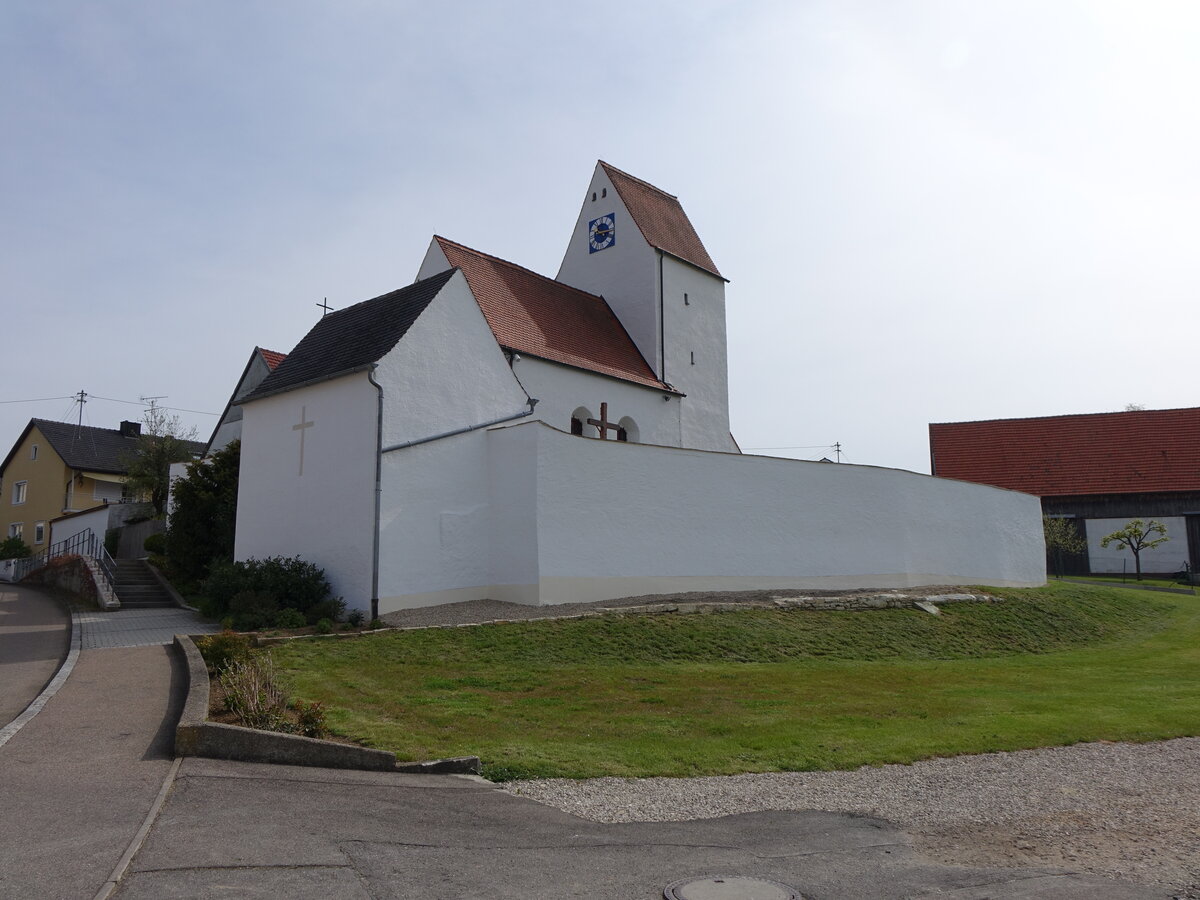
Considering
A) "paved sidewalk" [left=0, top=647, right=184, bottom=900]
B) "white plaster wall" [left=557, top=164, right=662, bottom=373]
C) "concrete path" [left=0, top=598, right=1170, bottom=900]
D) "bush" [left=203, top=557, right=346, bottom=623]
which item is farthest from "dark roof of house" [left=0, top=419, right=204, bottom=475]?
"concrete path" [left=0, top=598, right=1170, bottom=900]

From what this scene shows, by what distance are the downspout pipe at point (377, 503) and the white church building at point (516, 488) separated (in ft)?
0.12

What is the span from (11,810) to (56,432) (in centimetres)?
4883

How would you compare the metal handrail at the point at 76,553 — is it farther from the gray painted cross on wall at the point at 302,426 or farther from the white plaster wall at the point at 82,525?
the gray painted cross on wall at the point at 302,426

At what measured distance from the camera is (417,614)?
16.4m

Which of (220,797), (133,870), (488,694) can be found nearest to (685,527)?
(488,694)

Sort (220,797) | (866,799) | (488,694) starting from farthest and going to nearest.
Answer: (488,694)
(866,799)
(220,797)

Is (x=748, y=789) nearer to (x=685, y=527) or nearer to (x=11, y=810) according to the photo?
(x=11, y=810)

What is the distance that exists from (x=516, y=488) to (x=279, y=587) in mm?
4944

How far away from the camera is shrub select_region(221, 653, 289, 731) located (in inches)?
325

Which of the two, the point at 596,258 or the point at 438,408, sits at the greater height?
the point at 596,258

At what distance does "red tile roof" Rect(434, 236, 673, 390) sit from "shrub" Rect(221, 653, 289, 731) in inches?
517

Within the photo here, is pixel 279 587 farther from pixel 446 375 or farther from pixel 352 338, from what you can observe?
pixel 352 338

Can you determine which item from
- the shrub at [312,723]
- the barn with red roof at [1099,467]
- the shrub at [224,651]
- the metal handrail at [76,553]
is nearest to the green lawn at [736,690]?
the shrub at [312,723]

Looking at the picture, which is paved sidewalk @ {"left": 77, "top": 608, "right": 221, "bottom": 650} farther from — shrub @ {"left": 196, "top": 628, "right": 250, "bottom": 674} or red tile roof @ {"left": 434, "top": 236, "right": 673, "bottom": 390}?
red tile roof @ {"left": 434, "top": 236, "right": 673, "bottom": 390}
